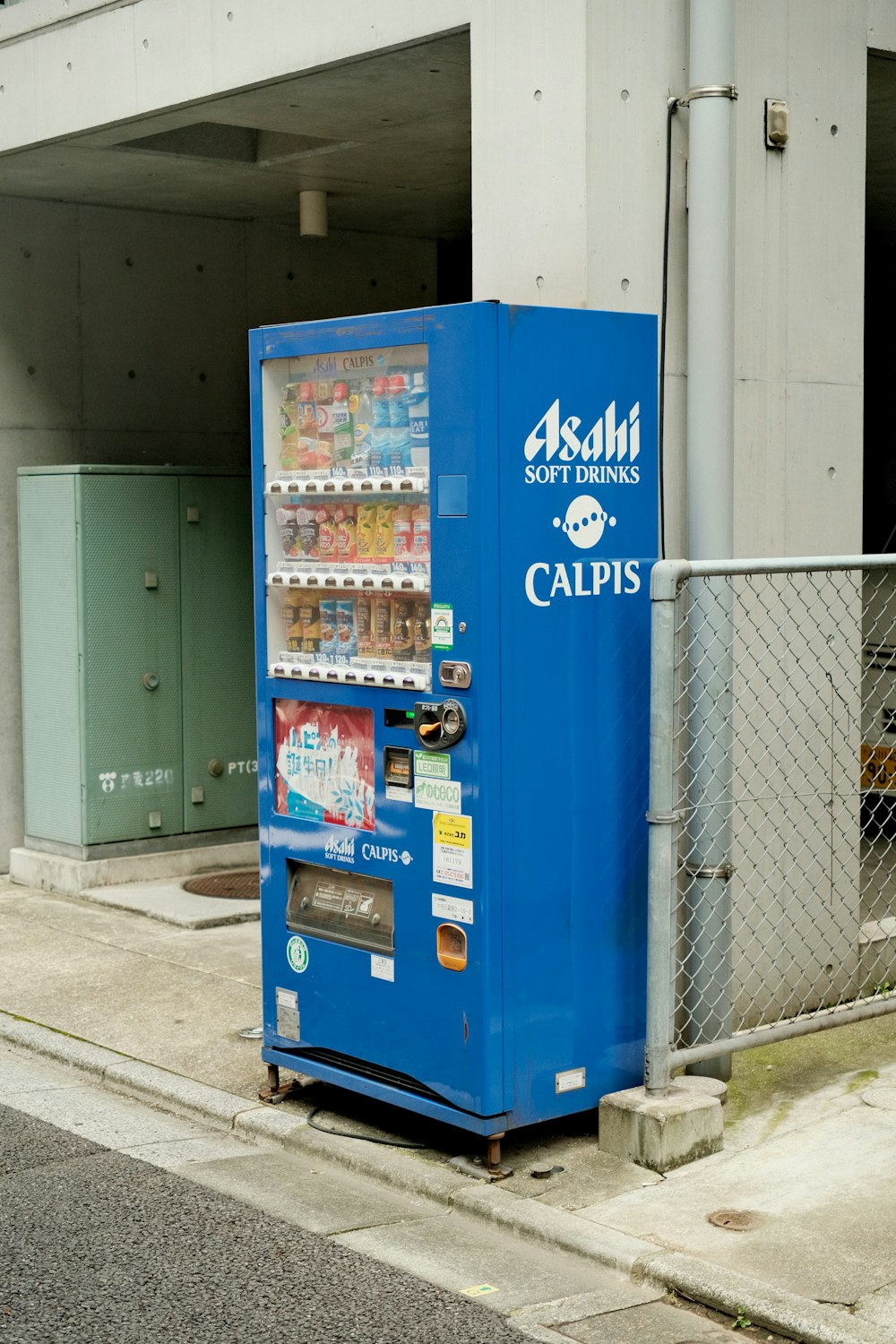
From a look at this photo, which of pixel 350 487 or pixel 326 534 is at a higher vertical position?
pixel 350 487

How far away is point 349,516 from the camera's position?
5.74 meters

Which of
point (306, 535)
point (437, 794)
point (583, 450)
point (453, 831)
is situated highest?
point (583, 450)

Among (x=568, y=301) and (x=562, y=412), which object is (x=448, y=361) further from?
(x=568, y=301)

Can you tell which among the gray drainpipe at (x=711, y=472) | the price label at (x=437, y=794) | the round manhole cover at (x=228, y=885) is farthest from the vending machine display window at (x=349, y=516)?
the round manhole cover at (x=228, y=885)

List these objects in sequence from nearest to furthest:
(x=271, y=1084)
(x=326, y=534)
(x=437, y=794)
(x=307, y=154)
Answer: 1. (x=437, y=794)
2. (x=326, y=534)
3. (x=271, y=1084)
4. (x=307, y=154)

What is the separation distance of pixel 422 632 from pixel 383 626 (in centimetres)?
20

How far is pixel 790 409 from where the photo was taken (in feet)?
21.5

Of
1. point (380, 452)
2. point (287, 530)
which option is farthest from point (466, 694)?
→ point (287, 530)

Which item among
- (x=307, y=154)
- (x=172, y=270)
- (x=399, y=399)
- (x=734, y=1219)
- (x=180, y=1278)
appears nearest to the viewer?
(x=180, y=1278)

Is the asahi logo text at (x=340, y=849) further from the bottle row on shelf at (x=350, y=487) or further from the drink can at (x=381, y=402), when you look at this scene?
the drink can at (x=381, y=402)

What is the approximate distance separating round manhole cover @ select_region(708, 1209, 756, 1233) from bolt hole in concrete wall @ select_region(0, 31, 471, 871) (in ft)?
18.2

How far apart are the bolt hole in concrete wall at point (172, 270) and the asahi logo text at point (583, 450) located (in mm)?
3462

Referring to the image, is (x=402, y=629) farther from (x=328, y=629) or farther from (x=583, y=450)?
(x=583, y=450)

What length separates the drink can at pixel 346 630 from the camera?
579cm
